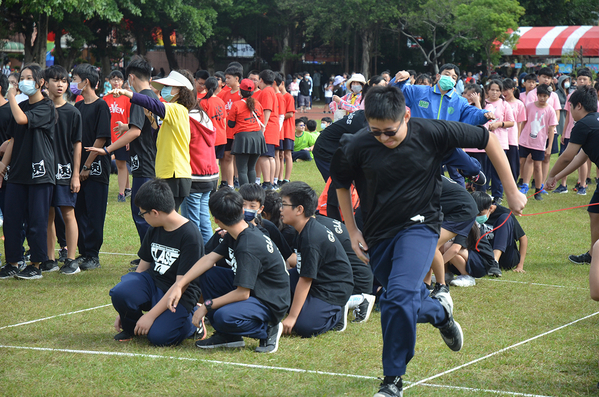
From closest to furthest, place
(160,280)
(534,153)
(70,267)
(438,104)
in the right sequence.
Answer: (160,280) → (70,267) → (438,104) → (534,153)

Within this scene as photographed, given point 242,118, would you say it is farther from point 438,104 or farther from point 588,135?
point 588,135

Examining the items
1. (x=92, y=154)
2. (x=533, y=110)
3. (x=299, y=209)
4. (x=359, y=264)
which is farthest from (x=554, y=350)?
(x=533, y=110)

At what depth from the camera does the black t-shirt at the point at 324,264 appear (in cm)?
454

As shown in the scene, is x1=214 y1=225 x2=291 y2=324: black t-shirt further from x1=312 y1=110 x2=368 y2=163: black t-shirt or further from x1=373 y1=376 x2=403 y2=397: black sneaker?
x1=312 y1=110 x2=368 y2=163: black t-shirt

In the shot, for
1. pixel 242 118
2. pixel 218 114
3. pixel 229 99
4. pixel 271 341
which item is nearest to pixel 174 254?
pixel 271 341

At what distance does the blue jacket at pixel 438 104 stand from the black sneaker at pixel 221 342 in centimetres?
339

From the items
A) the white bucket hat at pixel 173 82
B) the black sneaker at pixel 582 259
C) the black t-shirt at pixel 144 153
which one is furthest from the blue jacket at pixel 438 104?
the black t-shirt at pixel 144 153

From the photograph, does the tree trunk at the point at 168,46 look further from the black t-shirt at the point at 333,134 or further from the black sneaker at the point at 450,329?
the black sneaker at the point at 450,329

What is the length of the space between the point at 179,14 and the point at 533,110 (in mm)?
30761

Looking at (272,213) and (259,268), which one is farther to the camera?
(272,213)

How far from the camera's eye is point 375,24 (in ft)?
149

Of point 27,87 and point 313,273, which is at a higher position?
point 27,87

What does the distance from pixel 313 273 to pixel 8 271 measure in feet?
10.8

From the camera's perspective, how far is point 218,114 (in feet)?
32.3
